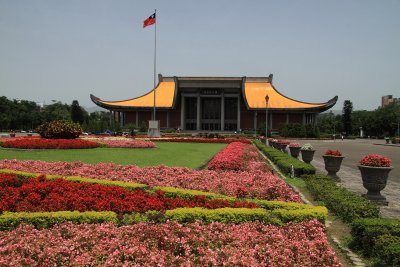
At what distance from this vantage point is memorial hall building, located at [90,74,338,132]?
53250 mm

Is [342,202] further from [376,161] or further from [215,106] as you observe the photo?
[215,106]

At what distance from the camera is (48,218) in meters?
4.41

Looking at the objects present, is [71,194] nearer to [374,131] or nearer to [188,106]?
[188,106]

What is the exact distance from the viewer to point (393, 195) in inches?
321

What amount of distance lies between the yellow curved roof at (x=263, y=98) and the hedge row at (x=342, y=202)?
1810 inches

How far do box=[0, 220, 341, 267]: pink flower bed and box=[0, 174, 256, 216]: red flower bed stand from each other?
2.51 feet

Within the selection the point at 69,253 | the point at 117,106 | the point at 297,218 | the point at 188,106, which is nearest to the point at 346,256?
the point at 297,218

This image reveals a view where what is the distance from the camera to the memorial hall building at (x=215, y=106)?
53250mm

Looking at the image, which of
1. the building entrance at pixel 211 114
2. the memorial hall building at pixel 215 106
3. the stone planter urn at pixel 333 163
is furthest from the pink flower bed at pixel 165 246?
the building entrance at pixel 211 114

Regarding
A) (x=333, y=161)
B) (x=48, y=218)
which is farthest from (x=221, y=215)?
(x=333, y=161)

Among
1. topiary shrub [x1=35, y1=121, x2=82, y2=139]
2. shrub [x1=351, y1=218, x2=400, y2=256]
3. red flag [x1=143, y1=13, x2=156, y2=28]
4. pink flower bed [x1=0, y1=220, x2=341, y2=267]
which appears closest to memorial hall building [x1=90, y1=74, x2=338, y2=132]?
red flag [x1=143, y1=13, x2=156, y2=28]

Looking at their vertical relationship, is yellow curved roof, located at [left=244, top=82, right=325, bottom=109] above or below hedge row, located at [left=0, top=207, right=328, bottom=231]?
above

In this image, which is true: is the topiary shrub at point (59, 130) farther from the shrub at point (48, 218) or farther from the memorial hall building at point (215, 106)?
the memorial hall building at point (215, 106)

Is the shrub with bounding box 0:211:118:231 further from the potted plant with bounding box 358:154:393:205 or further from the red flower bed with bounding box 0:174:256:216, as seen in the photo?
the potted plant with bounding box 358:154:393:205
